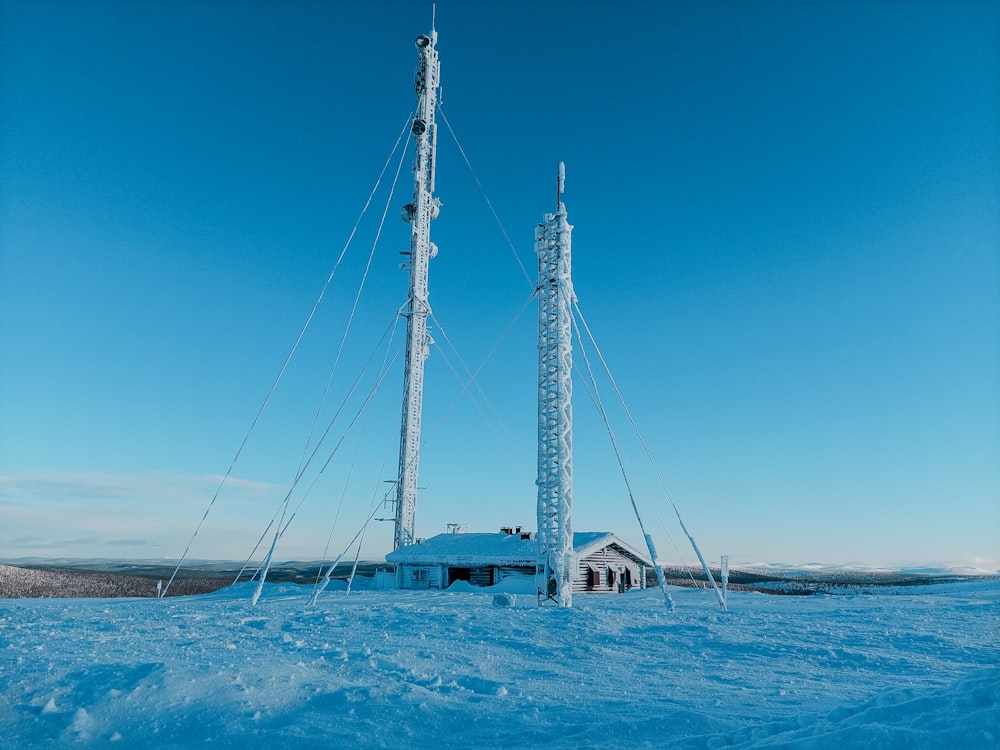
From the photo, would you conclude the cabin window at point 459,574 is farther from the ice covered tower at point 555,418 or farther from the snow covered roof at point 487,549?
the ice covered tower at point 555,418

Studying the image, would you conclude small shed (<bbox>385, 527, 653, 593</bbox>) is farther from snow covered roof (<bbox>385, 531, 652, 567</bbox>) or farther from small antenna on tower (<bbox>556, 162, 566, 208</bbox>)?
small antenna on tower (<bbox>556, 162, 566, 208</bbox>)

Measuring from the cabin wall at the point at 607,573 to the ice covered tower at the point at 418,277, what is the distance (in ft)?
32.2

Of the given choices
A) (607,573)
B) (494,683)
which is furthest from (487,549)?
(494,683)

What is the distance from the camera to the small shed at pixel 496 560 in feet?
99.2

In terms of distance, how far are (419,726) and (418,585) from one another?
87.3 feet

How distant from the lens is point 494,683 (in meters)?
8.18

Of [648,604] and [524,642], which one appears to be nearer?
[524,642]

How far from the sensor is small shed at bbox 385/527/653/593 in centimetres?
3023

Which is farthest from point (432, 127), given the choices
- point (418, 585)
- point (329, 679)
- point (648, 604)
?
point (329, 679)

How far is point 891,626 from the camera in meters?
13.7

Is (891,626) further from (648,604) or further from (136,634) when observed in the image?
(136,634)

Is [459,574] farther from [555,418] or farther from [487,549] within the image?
[555,418]

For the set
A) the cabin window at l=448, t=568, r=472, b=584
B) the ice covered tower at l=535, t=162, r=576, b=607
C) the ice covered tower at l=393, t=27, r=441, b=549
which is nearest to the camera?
the ice covered tower at l=535, t=162, r=576, b=607

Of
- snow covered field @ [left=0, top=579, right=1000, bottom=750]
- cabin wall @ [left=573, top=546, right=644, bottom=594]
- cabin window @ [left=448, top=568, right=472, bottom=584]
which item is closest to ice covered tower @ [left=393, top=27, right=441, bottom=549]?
cabin window @ [left=448, top=568, right=472, bottom=584]
